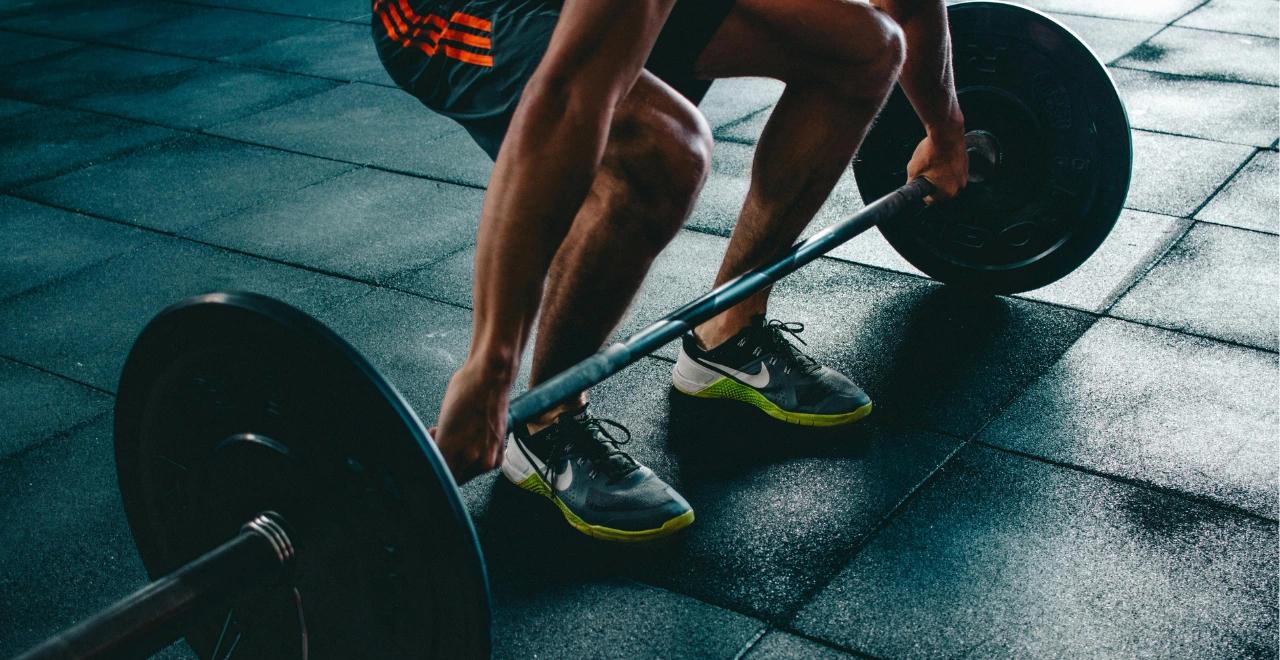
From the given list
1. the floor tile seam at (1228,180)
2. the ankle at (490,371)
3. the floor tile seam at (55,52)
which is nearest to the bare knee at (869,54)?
the ankle at (490,371)

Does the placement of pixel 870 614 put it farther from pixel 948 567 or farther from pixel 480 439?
pixel 480 439

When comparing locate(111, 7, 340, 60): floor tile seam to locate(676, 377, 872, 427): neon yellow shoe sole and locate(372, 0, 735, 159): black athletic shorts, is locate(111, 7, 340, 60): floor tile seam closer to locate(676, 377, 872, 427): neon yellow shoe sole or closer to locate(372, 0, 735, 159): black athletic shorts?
locate(372, 0, 735, 159): black athletic shorts

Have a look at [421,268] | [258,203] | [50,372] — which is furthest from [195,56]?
[50,372]

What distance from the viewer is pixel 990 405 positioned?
7.29 ft

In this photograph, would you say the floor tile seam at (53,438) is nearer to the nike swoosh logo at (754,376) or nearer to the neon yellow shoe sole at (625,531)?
the neon yellow shoe sole at (625,531)

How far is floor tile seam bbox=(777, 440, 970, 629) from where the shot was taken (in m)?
1.70

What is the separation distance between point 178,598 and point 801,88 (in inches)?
52.8

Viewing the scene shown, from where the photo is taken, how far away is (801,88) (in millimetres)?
2025

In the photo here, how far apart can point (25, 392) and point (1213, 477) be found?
2.38 meters

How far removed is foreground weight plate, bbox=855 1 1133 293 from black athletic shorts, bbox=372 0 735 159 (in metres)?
0.73

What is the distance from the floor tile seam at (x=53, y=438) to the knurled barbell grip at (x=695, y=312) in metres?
1.19

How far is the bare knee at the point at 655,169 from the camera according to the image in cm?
167

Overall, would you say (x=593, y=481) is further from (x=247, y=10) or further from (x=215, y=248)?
(x=247, y=10)

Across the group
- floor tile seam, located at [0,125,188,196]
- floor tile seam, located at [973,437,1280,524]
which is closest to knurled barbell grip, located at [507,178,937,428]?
floor tile seam, located at [973,437,1280,524]
